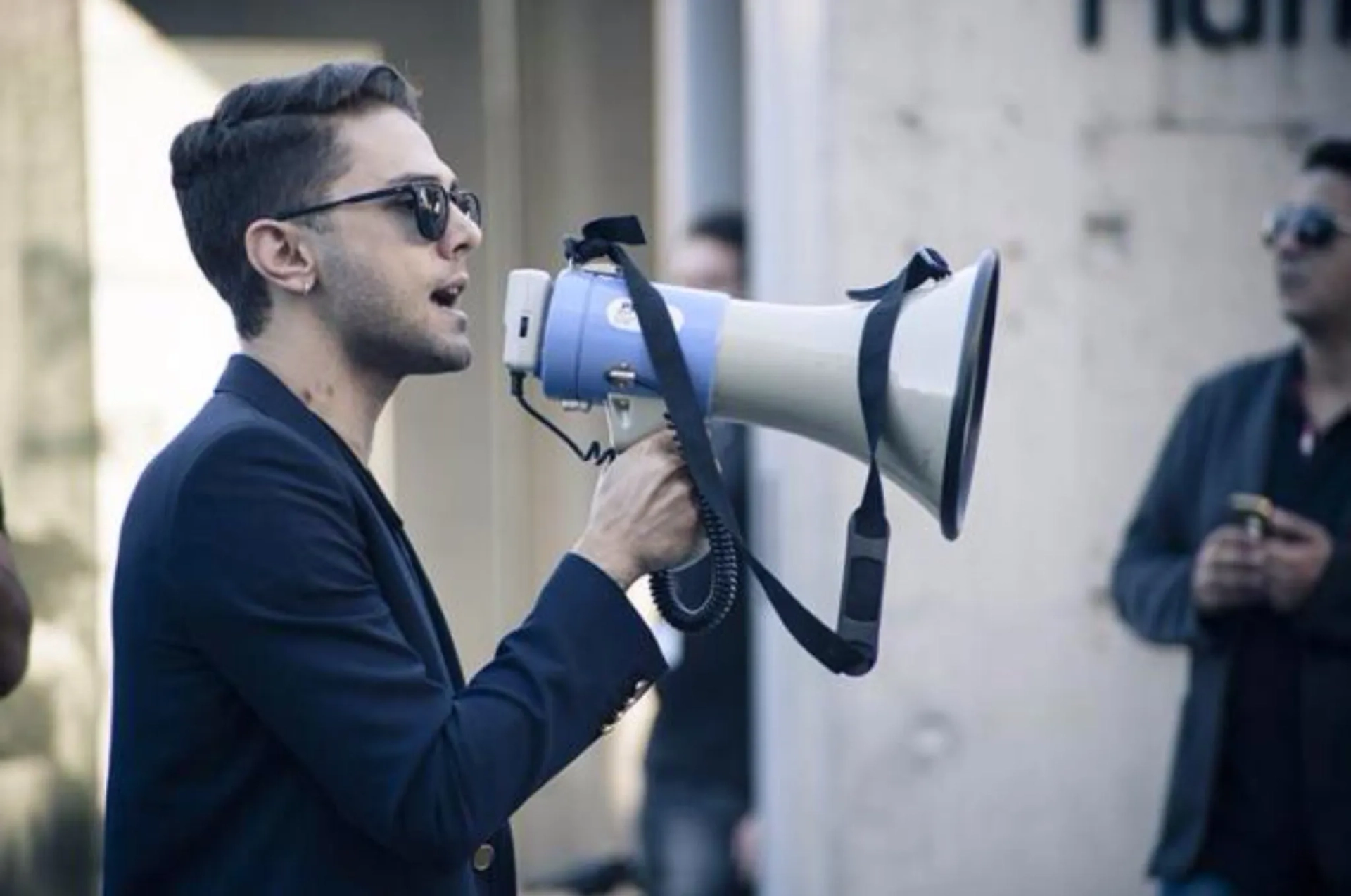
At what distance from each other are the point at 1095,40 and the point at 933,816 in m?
1.80

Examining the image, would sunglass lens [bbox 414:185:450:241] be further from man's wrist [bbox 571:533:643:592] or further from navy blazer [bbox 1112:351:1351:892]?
navy blazer [bbox 1112:351:1351:892]

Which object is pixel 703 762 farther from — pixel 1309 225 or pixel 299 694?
pixel 299 694

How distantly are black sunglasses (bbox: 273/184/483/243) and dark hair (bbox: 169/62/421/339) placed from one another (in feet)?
0.04

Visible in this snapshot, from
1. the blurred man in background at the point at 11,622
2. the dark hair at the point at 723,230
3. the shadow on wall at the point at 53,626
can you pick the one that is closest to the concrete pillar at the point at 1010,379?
the dark hair at the point at 723,230

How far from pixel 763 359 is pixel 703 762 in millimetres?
3052

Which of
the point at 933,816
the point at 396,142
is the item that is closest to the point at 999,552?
the point at 933,816

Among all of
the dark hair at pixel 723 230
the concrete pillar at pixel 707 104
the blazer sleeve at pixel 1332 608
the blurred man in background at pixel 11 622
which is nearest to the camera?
the blurred man in background at pixel 11 622

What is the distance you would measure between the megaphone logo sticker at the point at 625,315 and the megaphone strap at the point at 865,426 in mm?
12

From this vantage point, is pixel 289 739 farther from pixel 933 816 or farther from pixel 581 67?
pixel 581 67

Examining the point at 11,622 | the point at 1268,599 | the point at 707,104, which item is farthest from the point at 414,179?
the point at 707,104

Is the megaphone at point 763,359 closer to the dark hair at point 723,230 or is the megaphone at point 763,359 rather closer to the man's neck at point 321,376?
the man's neck at point 321,376

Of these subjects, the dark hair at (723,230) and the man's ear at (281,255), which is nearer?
the man's ear at (281,255)

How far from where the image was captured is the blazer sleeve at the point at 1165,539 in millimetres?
4641

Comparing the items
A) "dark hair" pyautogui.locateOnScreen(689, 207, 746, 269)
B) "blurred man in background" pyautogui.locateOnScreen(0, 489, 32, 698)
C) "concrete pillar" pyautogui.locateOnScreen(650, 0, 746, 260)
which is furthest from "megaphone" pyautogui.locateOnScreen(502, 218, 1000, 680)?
"concrete pillar" pyautogui.locateOnScreen(650, 0, 746, 260)
